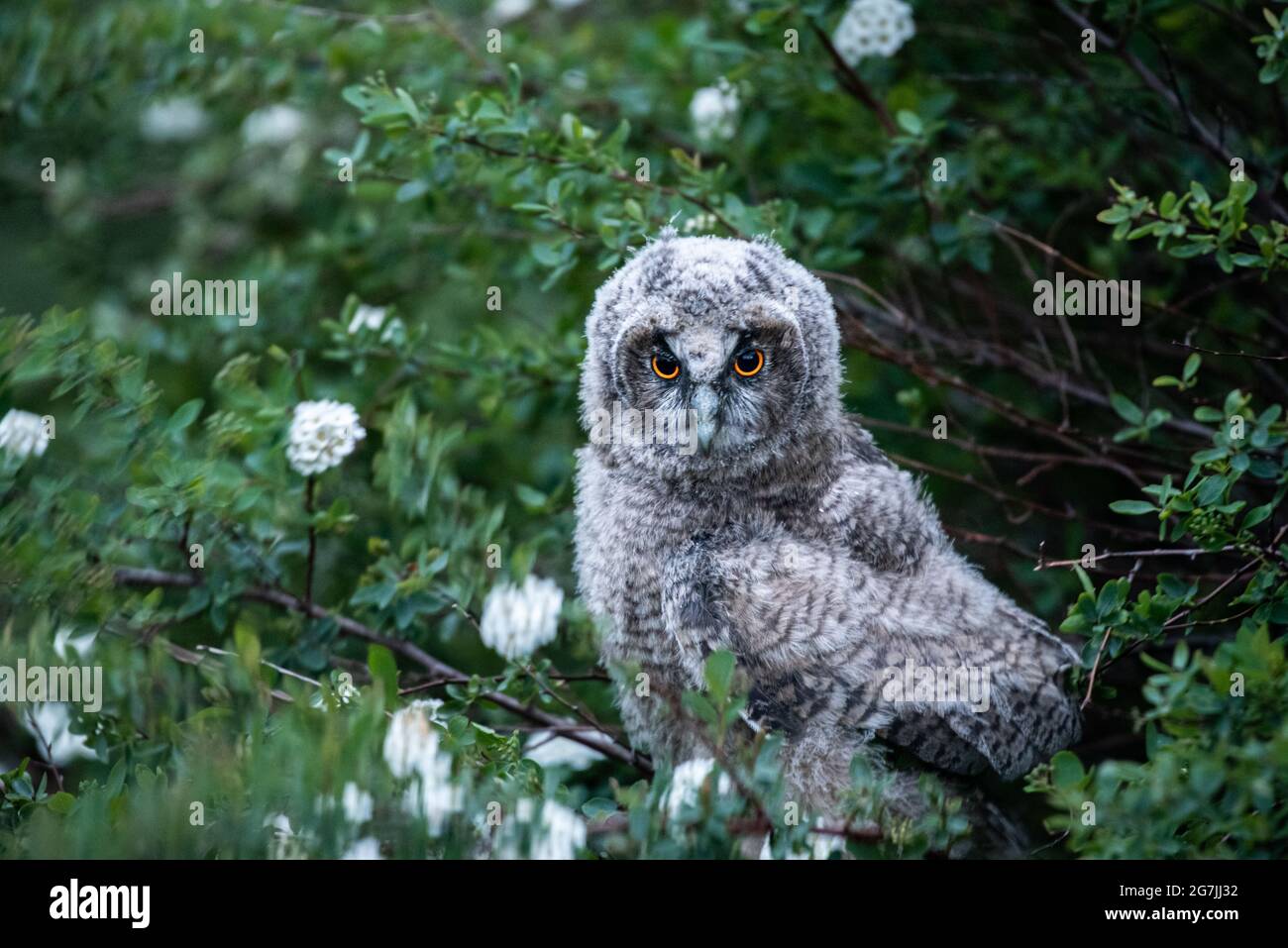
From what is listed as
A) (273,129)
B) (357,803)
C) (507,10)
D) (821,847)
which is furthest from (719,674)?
(273,129)

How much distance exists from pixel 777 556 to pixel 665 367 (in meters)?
0.53

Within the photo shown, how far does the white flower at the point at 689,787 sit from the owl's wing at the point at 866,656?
15.4 inches

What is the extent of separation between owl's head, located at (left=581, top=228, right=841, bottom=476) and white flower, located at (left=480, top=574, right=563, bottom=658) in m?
0.46

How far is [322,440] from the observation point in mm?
3084

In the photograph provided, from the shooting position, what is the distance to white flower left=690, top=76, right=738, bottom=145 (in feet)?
12.6

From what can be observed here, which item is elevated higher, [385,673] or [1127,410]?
[1127,410]

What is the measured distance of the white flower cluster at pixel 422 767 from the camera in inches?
89.5

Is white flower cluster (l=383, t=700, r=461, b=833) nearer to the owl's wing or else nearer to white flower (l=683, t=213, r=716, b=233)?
the owl's wing

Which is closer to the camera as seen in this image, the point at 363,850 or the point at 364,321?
the point at 363,850

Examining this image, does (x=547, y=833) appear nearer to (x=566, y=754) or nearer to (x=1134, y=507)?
(x=566, y=754)

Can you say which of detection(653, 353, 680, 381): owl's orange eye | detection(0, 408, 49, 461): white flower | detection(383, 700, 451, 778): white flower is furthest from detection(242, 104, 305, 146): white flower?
detection(383, 700, 451, 778): white flower
